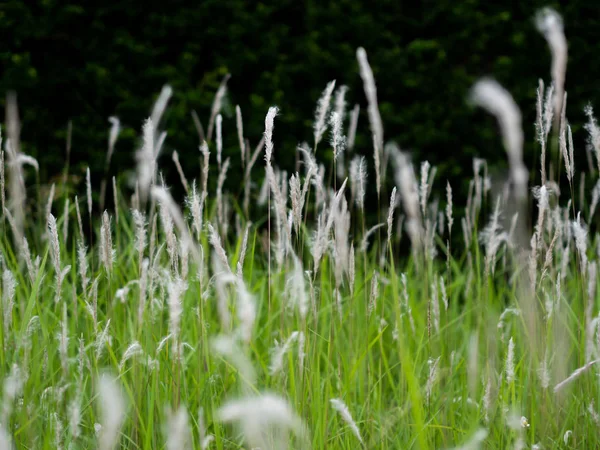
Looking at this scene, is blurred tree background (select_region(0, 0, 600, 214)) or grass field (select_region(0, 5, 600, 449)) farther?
blurred tree background (select_region(0, 0, 600, 214))

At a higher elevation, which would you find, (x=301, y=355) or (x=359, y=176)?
(x=359, y=176)

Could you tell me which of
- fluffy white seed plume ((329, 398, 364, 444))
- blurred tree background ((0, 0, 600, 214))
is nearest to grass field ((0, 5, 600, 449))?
fluffy white seed plume ((329, 398, 364, 444))

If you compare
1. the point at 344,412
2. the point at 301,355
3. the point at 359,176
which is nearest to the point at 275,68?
the point at 359,176

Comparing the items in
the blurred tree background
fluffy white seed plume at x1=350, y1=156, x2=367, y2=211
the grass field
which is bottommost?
the grass field

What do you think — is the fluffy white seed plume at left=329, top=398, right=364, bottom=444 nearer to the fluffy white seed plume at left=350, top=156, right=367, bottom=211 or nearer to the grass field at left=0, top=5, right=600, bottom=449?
the grass field at left=0, top=5, right=600, bottom=449

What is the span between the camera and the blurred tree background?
393 cm

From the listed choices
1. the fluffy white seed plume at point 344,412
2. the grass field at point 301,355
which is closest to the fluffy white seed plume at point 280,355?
the grass field at point 301,355

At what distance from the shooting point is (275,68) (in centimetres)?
401

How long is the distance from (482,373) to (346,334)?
66cm

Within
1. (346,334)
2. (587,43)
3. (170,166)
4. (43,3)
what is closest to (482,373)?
(346,334)

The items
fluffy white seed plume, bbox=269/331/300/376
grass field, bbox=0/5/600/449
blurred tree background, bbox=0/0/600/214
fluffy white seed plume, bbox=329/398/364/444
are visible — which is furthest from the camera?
blurred tree background, bbox=0/0/600/214

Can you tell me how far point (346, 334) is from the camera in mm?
2445

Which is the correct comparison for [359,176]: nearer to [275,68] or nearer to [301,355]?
[301,355]

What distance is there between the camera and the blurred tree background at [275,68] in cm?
393
